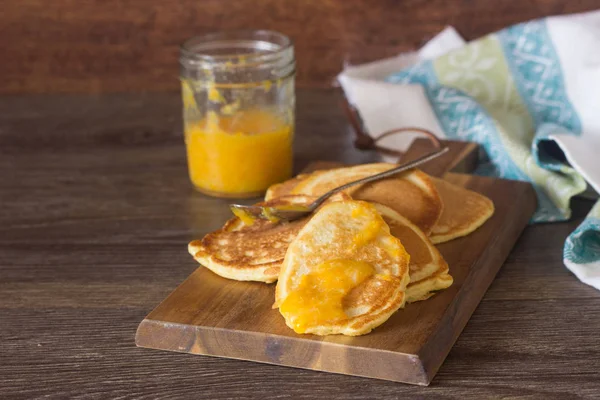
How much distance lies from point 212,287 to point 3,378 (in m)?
0.27

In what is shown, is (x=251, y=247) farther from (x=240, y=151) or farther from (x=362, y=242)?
(x=240, y=151)

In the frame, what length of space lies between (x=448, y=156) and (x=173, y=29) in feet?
2.74

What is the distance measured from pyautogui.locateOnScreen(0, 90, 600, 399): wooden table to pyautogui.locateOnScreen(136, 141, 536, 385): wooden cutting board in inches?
0.6

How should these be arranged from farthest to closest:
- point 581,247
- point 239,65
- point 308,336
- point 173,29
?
1. point 173,29
2. point 239,65
3. point 581,247
4. point 308,336

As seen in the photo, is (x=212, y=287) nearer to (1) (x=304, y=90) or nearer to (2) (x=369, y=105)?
(2) (x=369, y=105)

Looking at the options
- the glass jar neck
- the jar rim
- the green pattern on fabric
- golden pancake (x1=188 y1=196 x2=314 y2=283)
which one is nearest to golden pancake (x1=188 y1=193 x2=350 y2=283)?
golden pancake (x1=188 y1=196 x2=314 y2=283)

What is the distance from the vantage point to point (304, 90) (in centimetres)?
207

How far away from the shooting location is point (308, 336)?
3.09ft

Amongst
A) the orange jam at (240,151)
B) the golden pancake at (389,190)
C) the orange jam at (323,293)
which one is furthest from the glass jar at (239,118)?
the orange jam at (323,293)

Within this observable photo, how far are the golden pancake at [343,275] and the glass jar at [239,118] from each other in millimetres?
381

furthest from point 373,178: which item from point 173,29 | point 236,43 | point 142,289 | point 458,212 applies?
point 173,29

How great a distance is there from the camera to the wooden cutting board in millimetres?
923

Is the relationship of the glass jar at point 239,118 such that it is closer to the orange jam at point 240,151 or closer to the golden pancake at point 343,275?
the orange jam at point 240,151

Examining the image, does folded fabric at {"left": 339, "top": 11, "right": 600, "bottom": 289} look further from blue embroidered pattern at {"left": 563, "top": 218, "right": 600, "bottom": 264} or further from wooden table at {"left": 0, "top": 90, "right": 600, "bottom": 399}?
blue embroidered pattern at {"left": 563, "top": 218, "right": 600, "bottom": 264}
